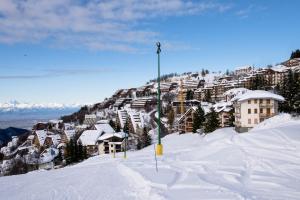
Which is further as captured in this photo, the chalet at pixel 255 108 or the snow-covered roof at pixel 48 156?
the snow-covered roof at pixel 48 156

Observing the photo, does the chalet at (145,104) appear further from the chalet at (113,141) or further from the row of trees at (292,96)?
the row of trees at (292,96)

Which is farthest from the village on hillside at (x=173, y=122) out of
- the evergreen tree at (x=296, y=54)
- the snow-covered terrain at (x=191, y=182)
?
the snow-covered terrain at (x=191, y=182)

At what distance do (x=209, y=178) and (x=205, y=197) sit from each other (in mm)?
3294

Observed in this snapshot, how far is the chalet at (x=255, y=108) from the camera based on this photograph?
58.3m

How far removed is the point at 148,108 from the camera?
174 meters

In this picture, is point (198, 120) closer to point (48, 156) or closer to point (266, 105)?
point (266, 105)

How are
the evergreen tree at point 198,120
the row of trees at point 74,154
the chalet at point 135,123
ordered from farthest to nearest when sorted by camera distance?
1. the chalet at point 135,123
2. the row of trees at point 74,154
3. the evergreen tree at point 198,120

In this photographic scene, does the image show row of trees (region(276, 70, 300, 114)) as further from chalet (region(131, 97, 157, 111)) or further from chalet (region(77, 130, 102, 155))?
chalet (region(131, 97, 157, 111))

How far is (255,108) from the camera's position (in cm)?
5916

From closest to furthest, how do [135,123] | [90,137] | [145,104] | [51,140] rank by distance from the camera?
[90,137] → [135,123] → [51,140] → [145,104]

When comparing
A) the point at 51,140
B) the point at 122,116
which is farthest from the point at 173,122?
the point at 51,140

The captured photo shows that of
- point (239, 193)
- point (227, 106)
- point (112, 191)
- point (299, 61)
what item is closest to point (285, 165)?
point (239, 193)

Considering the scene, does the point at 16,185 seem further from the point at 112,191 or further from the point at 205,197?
the point at 205,197

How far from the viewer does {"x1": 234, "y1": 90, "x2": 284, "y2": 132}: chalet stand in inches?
2295
